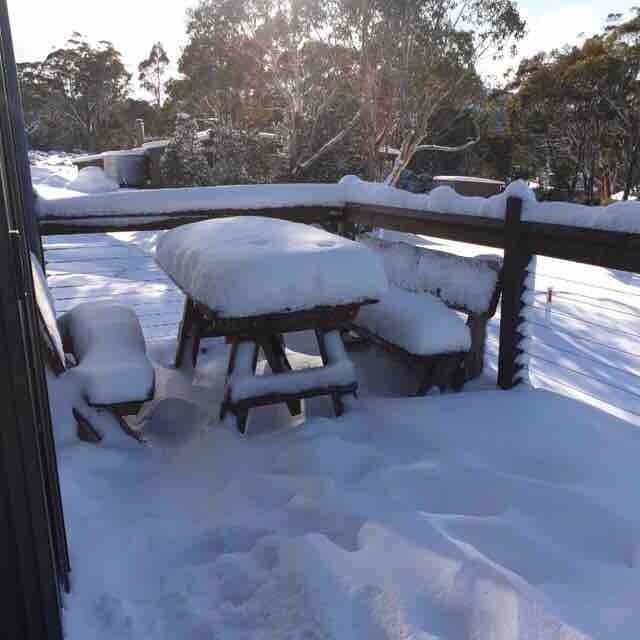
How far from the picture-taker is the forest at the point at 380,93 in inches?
709

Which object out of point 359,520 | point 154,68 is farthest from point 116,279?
point 154,68

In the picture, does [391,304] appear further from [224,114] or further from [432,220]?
[224,114]

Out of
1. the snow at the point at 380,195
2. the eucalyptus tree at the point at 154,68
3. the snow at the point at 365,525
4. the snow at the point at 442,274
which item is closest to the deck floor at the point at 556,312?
the snow at the point at 442,274

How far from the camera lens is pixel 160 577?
1671mm

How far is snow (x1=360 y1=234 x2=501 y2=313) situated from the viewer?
3148mm

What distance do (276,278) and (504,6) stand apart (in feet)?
65.9

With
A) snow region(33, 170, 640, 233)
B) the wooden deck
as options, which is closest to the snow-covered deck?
snow region(33, 170, 640, 233)

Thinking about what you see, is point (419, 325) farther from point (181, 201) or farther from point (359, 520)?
point (181, 201)

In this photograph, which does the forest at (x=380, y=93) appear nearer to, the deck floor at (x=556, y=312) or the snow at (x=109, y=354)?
the deck floor at (x=556, y=312)

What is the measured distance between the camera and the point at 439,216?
329 cm

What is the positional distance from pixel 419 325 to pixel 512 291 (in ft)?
1.55

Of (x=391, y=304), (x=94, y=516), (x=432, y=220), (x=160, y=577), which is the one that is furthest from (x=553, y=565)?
(x=432, y=220)

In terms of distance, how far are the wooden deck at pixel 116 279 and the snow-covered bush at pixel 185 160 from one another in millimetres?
4063

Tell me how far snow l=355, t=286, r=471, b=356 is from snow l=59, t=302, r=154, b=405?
3.69ft
